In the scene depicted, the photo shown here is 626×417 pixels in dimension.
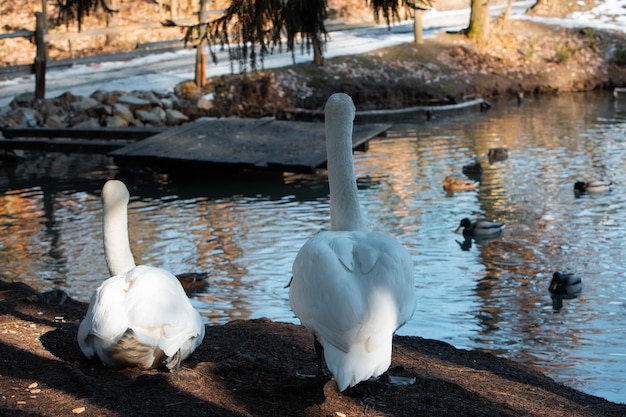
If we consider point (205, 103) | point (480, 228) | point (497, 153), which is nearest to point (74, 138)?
point (205, 103)

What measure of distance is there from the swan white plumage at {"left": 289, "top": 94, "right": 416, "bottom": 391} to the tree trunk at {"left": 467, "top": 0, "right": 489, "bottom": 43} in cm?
3022

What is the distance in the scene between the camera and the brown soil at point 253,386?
17.1 feet

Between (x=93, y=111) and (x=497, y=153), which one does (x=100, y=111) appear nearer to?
(x=93, y=111)

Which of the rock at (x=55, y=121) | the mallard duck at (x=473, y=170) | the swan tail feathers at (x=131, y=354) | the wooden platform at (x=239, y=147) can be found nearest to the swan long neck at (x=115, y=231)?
the swan tail feathers at (x=131, y=354)

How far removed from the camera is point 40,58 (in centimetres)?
2427

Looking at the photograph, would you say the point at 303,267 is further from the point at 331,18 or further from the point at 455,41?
the point at 331,18

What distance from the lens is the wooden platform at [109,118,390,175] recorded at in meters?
16.6

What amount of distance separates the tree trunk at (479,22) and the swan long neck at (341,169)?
95.3 feet

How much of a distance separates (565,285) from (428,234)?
11.1ft

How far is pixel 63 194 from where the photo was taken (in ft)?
55.3

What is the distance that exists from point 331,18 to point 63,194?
28774mm

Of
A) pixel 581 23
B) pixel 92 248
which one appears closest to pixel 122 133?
pixel 92 248

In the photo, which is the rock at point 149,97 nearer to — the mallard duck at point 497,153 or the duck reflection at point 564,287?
the mallard duck at point 497,153

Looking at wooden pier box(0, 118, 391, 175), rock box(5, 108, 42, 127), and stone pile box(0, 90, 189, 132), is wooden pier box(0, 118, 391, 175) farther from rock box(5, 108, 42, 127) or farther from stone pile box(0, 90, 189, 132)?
stone pile box(0, 90, 189, 132)
